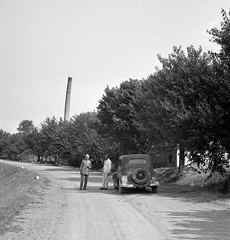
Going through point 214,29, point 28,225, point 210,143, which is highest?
point 214,29

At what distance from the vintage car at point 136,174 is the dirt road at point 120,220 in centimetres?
280

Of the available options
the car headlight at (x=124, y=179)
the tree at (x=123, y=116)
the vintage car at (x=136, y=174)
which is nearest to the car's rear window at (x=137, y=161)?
the vintage car at (x=136, y=174)

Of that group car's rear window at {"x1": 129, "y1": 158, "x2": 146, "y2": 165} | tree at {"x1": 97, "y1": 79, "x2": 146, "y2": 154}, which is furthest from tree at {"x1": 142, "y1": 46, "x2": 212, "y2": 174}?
tree at {"x1": 97, "y1": 79, "x2": 146, "y2": 154}

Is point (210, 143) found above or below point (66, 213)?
above

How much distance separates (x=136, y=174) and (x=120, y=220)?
24.2 feet

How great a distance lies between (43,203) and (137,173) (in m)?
5.31

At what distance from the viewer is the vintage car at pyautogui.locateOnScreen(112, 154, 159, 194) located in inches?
683

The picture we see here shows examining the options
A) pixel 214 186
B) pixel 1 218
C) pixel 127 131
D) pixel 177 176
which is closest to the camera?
pixel 1 218

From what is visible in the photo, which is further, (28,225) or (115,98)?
(115,98)

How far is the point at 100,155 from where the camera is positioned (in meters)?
54.2

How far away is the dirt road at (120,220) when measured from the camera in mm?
8227

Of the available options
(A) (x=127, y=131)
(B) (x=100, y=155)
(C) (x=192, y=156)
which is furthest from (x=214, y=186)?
(B) (x=100, y=155)

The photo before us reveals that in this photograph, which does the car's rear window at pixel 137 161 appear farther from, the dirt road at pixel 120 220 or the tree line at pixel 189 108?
the dirt road at pixel 120 220

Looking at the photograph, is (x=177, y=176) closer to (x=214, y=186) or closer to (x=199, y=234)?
(x=214, y=186)
